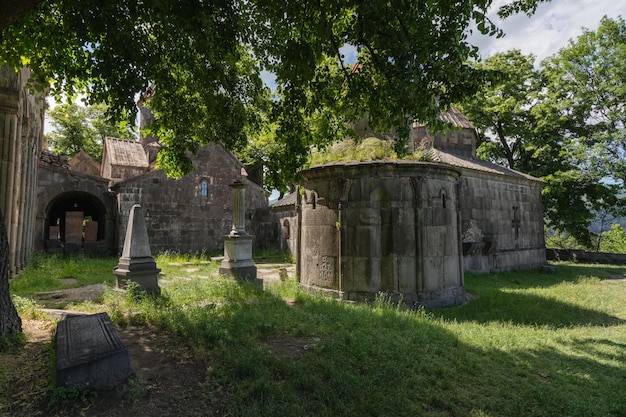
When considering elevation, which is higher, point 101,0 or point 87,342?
point 101,0

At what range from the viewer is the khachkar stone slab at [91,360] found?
309 centimetres

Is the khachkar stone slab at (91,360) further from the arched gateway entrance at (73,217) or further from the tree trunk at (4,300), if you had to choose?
the arched gateway entrance at (73,217)

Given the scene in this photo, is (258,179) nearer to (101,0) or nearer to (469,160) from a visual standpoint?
(469,160)

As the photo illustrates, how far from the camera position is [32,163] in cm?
1338

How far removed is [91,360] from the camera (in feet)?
10.5

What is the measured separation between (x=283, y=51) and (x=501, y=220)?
1409cm

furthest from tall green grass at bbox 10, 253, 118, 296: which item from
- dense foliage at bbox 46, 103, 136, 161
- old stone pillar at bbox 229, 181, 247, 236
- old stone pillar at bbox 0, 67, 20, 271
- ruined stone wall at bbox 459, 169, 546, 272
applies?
dense foliage at bbox 46, 103, 136, 161

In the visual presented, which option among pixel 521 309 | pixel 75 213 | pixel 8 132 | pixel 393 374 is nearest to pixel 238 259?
pixel 393 374

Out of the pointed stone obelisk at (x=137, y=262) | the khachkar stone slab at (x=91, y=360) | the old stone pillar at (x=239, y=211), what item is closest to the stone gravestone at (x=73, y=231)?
the old stone pillar at (x=239, y=211)

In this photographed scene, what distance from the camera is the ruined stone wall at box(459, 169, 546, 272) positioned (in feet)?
47.2

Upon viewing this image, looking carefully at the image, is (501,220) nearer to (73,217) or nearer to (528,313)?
(528,313)

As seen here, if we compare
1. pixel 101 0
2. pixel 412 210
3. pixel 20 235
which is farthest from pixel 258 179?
pixel 101 0

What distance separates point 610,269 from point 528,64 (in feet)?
46.0

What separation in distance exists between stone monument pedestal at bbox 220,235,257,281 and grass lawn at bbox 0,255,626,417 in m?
1.03
